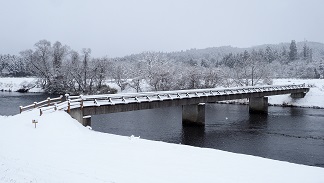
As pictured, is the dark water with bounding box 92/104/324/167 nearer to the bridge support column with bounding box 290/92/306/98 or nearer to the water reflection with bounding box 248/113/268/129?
the water reflection with bounding box 248/113/268/129

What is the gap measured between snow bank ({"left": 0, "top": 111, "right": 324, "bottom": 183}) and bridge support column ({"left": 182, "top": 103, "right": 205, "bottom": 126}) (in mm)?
21687

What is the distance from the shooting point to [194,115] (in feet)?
126

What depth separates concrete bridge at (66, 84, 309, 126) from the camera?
2542 centimetres

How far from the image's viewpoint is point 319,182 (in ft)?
37.4

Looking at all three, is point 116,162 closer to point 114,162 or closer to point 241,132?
point 114,162

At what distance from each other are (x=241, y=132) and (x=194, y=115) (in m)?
6.99

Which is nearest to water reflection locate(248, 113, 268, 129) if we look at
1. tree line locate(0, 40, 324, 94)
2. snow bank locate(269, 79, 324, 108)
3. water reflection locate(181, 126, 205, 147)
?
water reflection locate(181, 126, 205, 147)

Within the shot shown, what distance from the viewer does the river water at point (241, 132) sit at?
2542cm

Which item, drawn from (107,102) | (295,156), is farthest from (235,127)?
(107,102)

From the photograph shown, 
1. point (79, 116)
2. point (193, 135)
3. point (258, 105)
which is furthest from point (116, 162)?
point (258, 105)

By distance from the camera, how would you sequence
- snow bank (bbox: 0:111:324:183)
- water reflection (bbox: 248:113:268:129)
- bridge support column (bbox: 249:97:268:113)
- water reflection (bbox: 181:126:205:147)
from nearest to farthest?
snow bank (bbox: 0:111:324:183) → water reflection (bbox: 181:126:205:147) → water reflection (bbox: 248:113:268:129) → bridge support column (bbox: 249:97:268:113)

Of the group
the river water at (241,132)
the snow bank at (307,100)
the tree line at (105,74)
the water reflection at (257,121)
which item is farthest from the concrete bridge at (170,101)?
the tree line at (105,74)

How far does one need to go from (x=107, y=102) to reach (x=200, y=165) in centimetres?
1685

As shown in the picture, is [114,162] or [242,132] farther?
[242,132]
